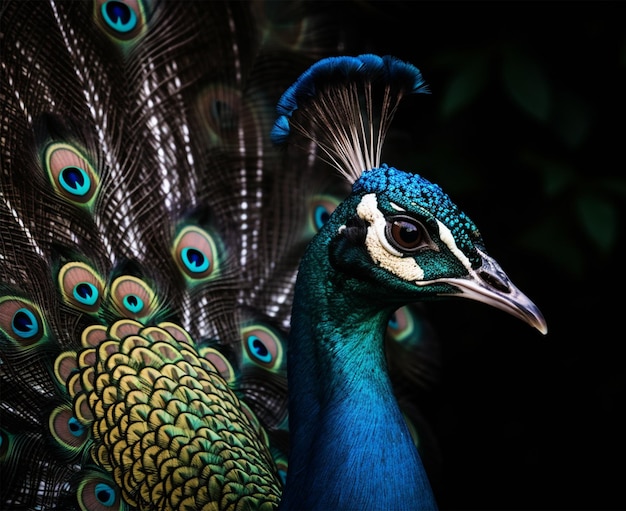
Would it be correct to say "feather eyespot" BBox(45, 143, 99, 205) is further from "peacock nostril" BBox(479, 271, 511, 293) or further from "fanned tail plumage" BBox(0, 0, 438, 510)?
"peacock nostril" BBox(479, 271, 511, 293)

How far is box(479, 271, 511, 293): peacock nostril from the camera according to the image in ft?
3.27

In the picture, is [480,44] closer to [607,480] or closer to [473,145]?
[473,145]

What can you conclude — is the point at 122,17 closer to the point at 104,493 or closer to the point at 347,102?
the point at 347,102

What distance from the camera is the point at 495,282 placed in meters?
1.00

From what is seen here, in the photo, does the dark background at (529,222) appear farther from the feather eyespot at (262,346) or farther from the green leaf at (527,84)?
the feather eyespot at (262,346)

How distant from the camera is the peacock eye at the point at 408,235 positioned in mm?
1015

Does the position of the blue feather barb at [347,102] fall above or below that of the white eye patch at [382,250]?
above

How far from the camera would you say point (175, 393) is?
1287 millimetres

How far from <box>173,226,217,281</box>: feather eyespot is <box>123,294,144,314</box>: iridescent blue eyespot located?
0.39 ft

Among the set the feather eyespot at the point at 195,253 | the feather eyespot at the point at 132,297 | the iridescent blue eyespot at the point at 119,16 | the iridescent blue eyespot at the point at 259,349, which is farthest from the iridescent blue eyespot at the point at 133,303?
the iridescent blue eyespot at the point at 119,16

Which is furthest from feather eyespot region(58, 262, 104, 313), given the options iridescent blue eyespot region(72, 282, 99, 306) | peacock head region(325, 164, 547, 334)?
peacock head region(325, 164, 547, 334)

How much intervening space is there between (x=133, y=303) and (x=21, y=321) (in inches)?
7.2

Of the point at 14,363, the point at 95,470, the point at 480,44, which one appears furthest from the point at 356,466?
the point at 480,44

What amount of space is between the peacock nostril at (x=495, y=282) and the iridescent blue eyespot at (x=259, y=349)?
0.61 metres
